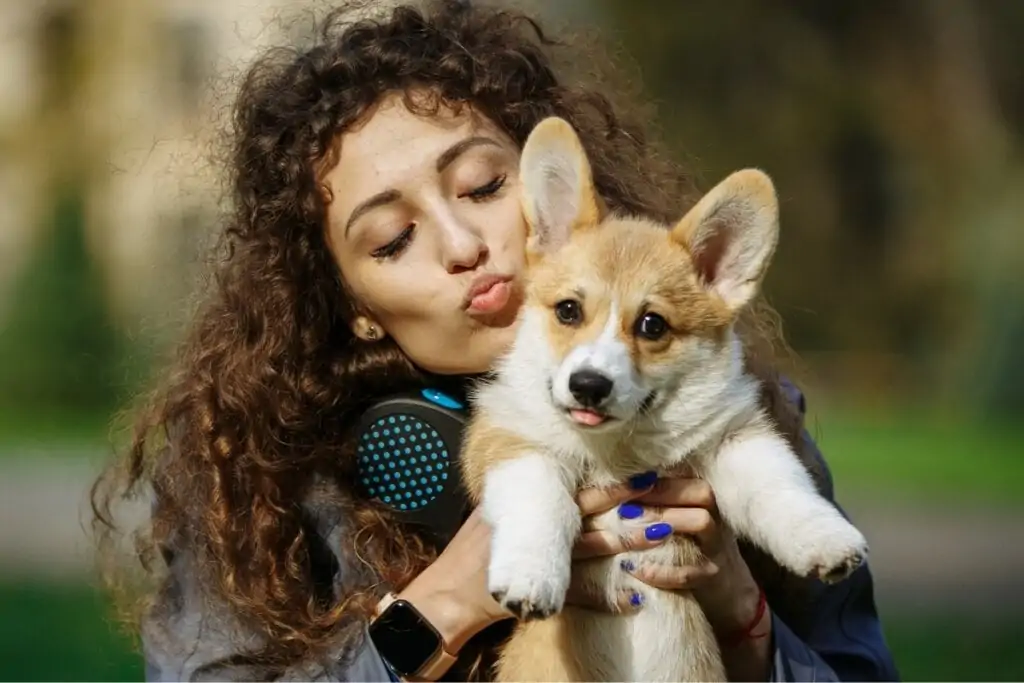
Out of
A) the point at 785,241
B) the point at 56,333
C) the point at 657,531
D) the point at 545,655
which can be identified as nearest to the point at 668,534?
the point at 657,531

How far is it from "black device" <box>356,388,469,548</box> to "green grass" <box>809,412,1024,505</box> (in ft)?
24.1

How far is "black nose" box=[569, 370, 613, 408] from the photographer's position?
102 inches

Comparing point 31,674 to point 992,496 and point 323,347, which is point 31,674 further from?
point 992,496

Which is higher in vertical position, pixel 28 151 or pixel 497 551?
pixel 497 551

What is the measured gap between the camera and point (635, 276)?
2844 millimetres

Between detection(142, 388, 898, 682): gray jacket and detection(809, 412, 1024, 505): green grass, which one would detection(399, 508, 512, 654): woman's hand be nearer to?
detection(142, 388, 898, 682): gray jacket

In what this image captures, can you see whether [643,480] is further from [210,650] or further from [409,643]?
[210,650]

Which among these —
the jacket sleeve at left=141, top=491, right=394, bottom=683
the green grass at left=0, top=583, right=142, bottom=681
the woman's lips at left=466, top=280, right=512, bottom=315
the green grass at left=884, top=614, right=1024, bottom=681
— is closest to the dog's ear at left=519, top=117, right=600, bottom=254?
the woman's lips at left=466, top=280, right=512, bottom=315

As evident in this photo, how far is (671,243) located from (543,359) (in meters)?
0.40

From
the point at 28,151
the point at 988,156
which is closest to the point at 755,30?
the point at 988,156

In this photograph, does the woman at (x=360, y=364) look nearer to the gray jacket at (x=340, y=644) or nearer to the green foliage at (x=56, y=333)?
the gray jacket at (x=340, y=644)

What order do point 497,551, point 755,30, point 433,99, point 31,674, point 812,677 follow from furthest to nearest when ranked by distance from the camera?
1. point 755,30
2. point 31,674
3. point 433,99
4. point 812,677
5. point 497,551

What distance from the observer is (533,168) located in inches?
115

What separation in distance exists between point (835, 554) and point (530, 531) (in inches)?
22.9
